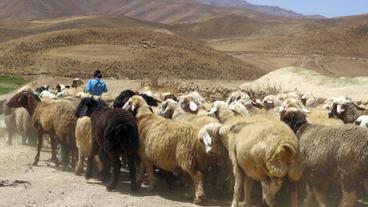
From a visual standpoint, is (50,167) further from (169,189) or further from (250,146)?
(250,146)

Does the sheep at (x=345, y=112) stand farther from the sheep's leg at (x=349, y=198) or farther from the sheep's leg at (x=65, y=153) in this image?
the sheep's leg at (x=65, y=153)

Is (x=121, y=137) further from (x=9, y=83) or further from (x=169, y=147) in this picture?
(x=9, y=83)

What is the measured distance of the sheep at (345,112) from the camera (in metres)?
12.2

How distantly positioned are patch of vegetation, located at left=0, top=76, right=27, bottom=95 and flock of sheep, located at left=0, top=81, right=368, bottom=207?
19.8 metres

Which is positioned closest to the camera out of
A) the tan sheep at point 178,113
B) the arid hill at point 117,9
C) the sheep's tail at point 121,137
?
the sheep's tail at point 121,137

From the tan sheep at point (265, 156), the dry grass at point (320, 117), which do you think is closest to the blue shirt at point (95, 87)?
the dry grass at point (320, 117)

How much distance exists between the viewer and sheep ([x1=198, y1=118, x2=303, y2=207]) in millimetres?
8062

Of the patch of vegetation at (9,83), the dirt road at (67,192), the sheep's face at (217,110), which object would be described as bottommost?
the patch of vegetation at (9,83)

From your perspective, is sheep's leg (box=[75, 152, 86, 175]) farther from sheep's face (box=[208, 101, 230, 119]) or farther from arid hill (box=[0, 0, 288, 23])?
arid hill (box=[0, 0, 288, 23])

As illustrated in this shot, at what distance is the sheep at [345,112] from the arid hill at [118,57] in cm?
2869

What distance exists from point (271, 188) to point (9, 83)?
101ft

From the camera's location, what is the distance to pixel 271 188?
8.27 meters

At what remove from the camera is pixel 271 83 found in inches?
1041

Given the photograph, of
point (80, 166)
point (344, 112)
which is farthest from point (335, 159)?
point (80, 166)
